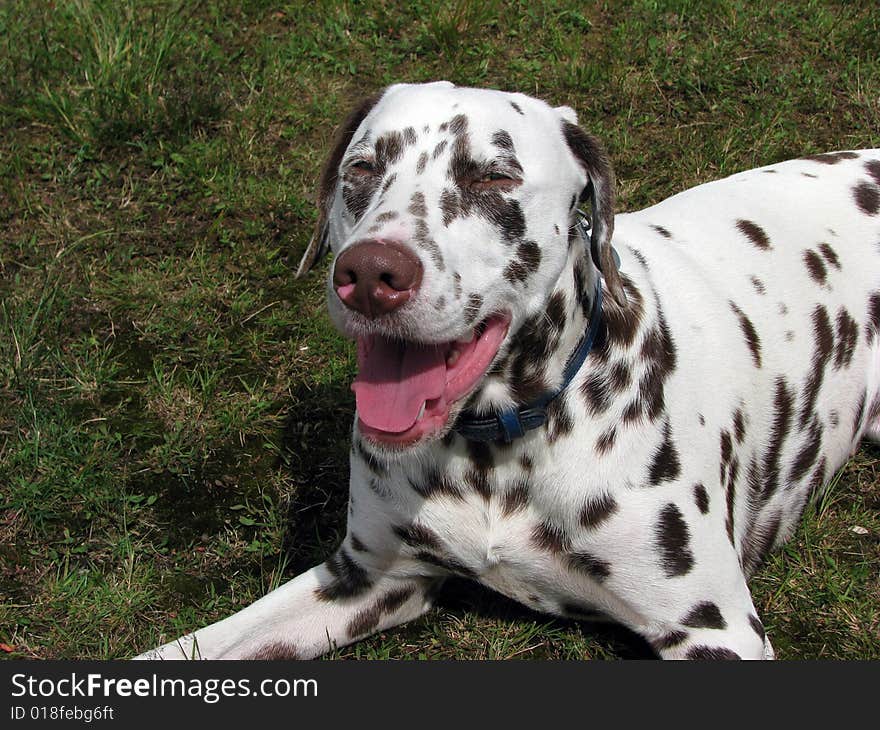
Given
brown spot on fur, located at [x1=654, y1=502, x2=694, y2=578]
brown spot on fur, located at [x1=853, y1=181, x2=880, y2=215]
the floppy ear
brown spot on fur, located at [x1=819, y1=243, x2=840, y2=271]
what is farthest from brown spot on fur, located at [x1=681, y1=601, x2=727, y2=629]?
brown spot on fur, located at [x1=853, y1=181, x2=880, y2=215]

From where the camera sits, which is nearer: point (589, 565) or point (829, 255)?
point (589, 565)

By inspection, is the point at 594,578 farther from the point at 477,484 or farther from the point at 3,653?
the point at 3,653

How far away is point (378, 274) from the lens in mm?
2869

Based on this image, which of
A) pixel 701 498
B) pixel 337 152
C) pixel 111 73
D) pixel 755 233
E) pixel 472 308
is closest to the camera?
pixel 472 308

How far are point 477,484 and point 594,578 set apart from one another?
459 millimetres

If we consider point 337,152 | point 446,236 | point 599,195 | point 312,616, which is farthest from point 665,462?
point 337,152

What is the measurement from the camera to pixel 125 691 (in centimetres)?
352

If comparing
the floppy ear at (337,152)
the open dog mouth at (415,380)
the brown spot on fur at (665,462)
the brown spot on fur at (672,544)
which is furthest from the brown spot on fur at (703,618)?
the floppy ear at (337,152)

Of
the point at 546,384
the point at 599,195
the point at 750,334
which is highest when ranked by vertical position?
the point at 599,195

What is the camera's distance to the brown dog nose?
287cm

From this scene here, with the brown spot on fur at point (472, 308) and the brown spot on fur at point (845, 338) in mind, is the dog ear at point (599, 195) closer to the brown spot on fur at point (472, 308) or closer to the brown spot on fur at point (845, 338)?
the brown spot on fur at point (472, 308)

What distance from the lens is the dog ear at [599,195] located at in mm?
3346

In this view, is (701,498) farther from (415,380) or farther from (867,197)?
(867,197)

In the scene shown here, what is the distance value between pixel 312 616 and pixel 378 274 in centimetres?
146
